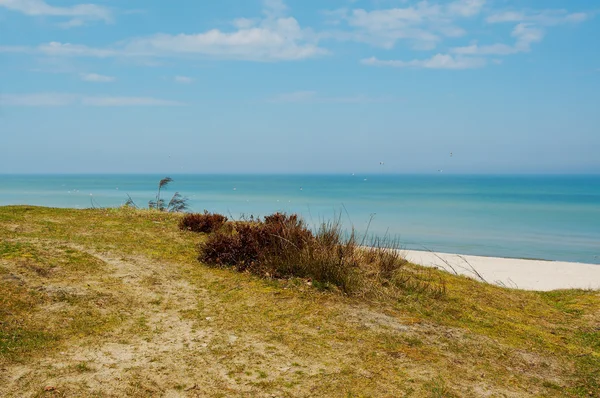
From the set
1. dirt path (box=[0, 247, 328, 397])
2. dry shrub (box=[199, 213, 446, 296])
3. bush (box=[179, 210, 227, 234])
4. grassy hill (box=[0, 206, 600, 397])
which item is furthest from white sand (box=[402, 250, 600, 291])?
dirt path (box=[0, 247, 328, 397])

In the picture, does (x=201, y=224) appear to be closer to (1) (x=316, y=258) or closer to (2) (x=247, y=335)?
(1) (x=316, y=258)

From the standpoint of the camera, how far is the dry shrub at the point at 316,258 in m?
6.55

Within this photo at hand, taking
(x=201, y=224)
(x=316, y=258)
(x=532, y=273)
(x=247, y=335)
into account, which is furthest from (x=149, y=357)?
(x=532, y=273)

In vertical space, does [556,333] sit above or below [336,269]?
A: below

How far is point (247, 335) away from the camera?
16.2ft

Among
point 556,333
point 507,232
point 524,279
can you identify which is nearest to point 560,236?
point 507,232

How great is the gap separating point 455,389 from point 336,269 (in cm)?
270

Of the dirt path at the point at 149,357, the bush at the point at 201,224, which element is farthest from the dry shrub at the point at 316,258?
the bush at the point at 201,224

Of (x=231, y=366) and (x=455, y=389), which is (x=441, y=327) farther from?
(x=231, y=366)

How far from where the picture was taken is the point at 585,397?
429 centimetres

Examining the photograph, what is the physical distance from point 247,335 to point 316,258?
2021mm

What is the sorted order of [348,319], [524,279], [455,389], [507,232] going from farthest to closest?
1. [507,232]
2. [524,279]
3. [348,319]
4. [455,389]

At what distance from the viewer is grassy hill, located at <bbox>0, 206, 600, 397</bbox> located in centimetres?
400

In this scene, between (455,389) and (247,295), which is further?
(247,295)
